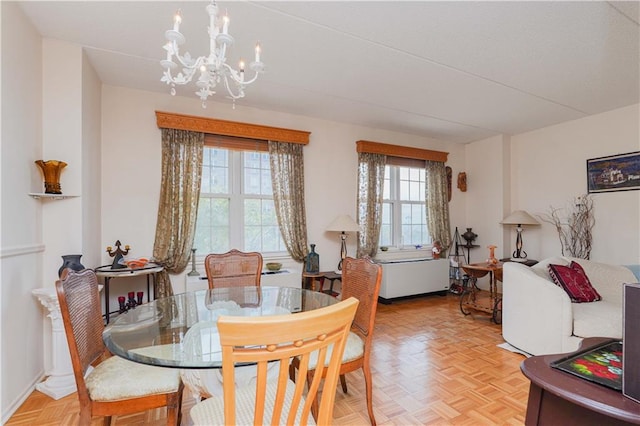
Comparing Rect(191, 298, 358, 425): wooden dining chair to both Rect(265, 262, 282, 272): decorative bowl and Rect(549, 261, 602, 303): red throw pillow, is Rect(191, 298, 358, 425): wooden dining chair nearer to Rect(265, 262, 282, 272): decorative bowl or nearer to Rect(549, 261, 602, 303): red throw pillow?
Rect(265, 262, 282, 272): decorative bowl

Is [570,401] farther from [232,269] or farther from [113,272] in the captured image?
[113,272]

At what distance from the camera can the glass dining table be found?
131 centimetres

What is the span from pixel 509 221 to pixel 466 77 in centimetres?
255

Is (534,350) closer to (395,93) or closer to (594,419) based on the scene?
(594,419)

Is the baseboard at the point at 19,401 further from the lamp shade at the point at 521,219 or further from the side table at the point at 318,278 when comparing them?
the lamp shade at the point at 521,219

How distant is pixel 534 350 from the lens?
2816mm

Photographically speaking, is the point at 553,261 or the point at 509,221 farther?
the point at 509,221

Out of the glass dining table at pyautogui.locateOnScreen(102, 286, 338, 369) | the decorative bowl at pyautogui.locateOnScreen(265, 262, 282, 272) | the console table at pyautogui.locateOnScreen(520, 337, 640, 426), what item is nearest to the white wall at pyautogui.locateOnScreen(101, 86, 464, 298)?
the decorative bowl at pyautogui.locateOnScreen(265, 262, 282, 272)

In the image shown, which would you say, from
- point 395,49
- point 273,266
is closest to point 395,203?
point 273,266

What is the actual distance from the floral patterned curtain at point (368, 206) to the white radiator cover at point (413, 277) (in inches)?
14.5

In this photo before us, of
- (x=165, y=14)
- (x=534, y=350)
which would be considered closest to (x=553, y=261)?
(x=534, y=350)

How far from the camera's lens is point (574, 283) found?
9.84 feet

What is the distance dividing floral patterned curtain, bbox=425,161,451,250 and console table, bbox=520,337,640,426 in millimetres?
4295

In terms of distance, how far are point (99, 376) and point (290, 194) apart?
9.49ft
